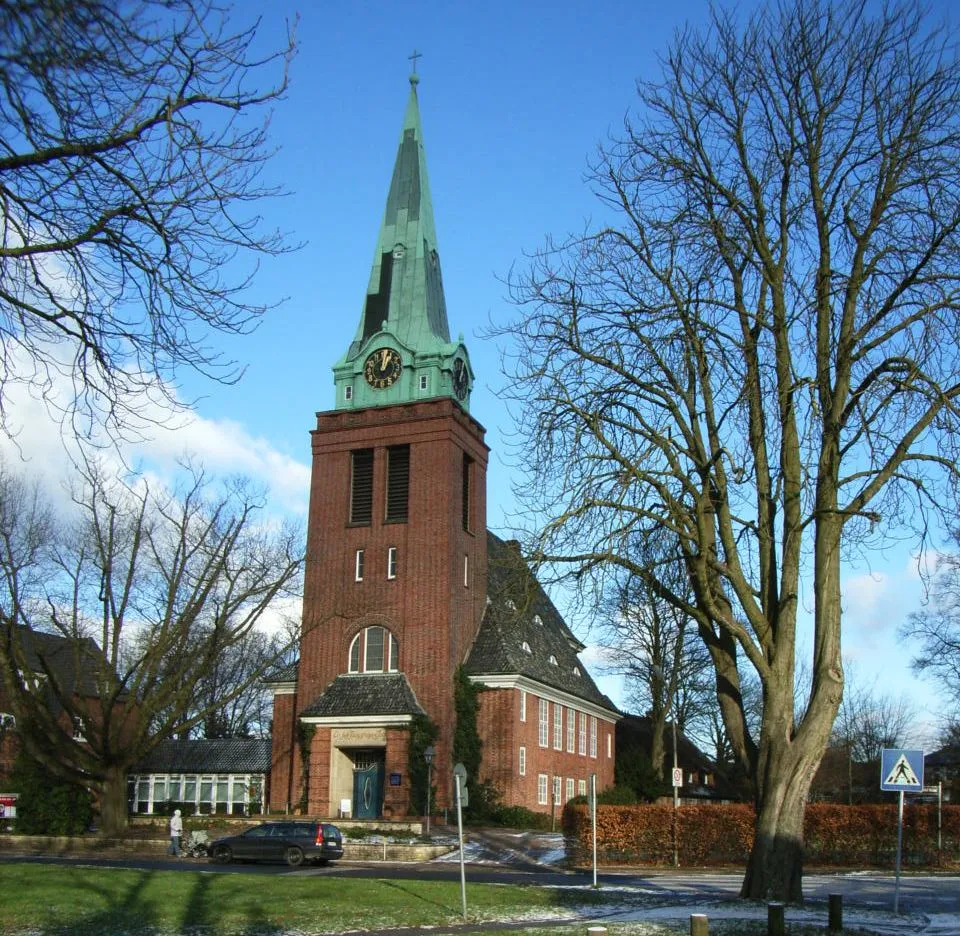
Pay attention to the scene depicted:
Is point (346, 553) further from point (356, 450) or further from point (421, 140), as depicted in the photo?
point (421, 140)

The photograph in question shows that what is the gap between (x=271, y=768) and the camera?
46.4 metres

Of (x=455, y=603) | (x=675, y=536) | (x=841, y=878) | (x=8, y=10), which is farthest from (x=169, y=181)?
(x=455, y=603)

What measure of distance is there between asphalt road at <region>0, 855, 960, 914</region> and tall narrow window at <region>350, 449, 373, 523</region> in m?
18.6

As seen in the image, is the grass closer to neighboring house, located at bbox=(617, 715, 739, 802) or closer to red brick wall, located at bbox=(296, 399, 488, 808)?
red brick wall, located at bbox=(296, 399, 488, 808)

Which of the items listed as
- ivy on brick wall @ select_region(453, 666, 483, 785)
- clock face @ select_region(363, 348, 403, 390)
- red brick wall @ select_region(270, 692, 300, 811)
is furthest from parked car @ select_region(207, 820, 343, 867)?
clock face @ select_region(363, 348, 403, 390)

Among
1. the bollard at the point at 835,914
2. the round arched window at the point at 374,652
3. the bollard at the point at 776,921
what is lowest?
the bollard at the point at 835,914

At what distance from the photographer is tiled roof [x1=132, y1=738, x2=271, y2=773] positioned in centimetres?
5028

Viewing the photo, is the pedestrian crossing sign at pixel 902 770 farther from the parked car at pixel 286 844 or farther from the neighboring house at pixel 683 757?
the neighboring house at pixel 683 757

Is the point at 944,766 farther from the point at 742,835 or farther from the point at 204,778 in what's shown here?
the point at 742,835

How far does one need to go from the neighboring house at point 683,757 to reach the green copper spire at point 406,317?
27.0 metres

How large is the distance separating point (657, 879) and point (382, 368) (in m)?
27.6

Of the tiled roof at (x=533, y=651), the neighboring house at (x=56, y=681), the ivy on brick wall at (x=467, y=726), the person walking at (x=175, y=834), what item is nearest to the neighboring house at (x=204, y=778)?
the neighboring house at (x=56, y=681)

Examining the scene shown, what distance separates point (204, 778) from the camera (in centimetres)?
5100

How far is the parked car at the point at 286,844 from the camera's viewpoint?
29938 mm
